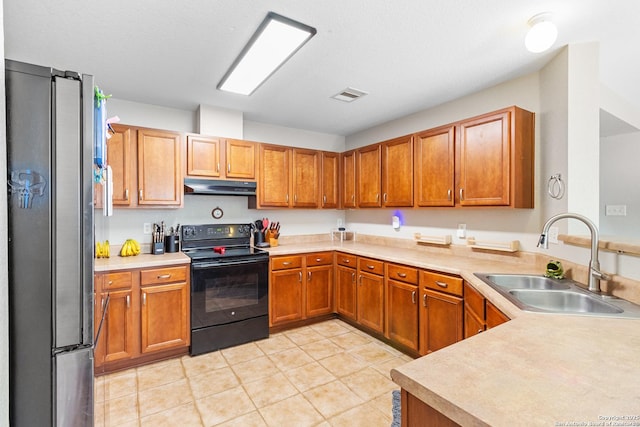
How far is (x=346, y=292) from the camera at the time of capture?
3473mm

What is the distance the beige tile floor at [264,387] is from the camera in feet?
6.39

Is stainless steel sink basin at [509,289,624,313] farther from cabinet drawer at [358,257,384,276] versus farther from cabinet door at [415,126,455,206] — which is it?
cabinet drawer at [358,257,384,276]

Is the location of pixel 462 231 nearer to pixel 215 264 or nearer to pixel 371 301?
pixel 371 301

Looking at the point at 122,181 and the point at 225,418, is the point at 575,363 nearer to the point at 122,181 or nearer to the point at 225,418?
the point at 225,418

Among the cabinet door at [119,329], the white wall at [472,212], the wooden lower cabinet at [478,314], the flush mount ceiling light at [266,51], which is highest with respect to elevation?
the flush mount ceiling light at [266,51]

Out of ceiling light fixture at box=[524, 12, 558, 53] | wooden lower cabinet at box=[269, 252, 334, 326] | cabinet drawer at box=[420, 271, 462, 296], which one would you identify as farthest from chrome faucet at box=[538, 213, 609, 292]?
wooden lower cabinet at box=[269, 252, 334, 326]

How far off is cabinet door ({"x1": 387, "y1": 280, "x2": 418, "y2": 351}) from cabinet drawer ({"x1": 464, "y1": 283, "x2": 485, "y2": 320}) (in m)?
0.51

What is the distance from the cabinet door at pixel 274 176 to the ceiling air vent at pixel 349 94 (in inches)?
37.3

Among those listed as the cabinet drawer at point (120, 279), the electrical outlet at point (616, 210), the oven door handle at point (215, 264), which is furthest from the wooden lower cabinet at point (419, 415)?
the electrical outlet at point (616, 210)

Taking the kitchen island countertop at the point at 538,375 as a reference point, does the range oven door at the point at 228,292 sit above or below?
below

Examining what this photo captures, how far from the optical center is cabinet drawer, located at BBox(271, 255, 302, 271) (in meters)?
3.25

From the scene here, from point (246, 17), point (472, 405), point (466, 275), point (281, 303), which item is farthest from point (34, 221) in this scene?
point (281, 303)

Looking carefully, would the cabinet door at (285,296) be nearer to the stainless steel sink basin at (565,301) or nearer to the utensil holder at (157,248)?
the utensil holder at (157,248)

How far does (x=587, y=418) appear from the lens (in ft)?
2.21
